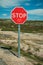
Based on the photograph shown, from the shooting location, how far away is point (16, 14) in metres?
12.4

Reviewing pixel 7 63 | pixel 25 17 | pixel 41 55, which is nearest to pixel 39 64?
pixel 7 63

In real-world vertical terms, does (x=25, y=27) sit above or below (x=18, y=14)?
below

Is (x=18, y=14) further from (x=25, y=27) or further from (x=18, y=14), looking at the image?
Result: (x=25, y=27)

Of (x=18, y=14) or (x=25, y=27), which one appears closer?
(x=18, y=14)

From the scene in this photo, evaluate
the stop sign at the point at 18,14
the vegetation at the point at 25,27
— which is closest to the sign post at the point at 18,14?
Answer: the stop sign at the point at 18,14

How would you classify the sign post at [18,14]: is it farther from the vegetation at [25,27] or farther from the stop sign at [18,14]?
the vegetation at [25,27]

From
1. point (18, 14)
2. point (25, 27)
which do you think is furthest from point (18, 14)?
point (25, 27)

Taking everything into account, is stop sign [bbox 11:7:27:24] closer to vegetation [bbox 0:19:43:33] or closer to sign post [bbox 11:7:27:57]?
sign post [bbox 11:7:27:57]

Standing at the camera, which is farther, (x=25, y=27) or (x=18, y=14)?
(x=25, y=27)

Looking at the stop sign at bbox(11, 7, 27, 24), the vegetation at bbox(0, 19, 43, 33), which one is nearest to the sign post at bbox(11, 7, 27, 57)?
the stop sign at bbox(11, 7, 27, 24)

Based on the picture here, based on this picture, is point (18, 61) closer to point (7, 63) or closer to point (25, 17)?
point (7, 63)

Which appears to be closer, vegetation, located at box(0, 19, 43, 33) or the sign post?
the sign post

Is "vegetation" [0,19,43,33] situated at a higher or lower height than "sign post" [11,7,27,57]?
lower

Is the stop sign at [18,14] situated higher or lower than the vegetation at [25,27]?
higher
